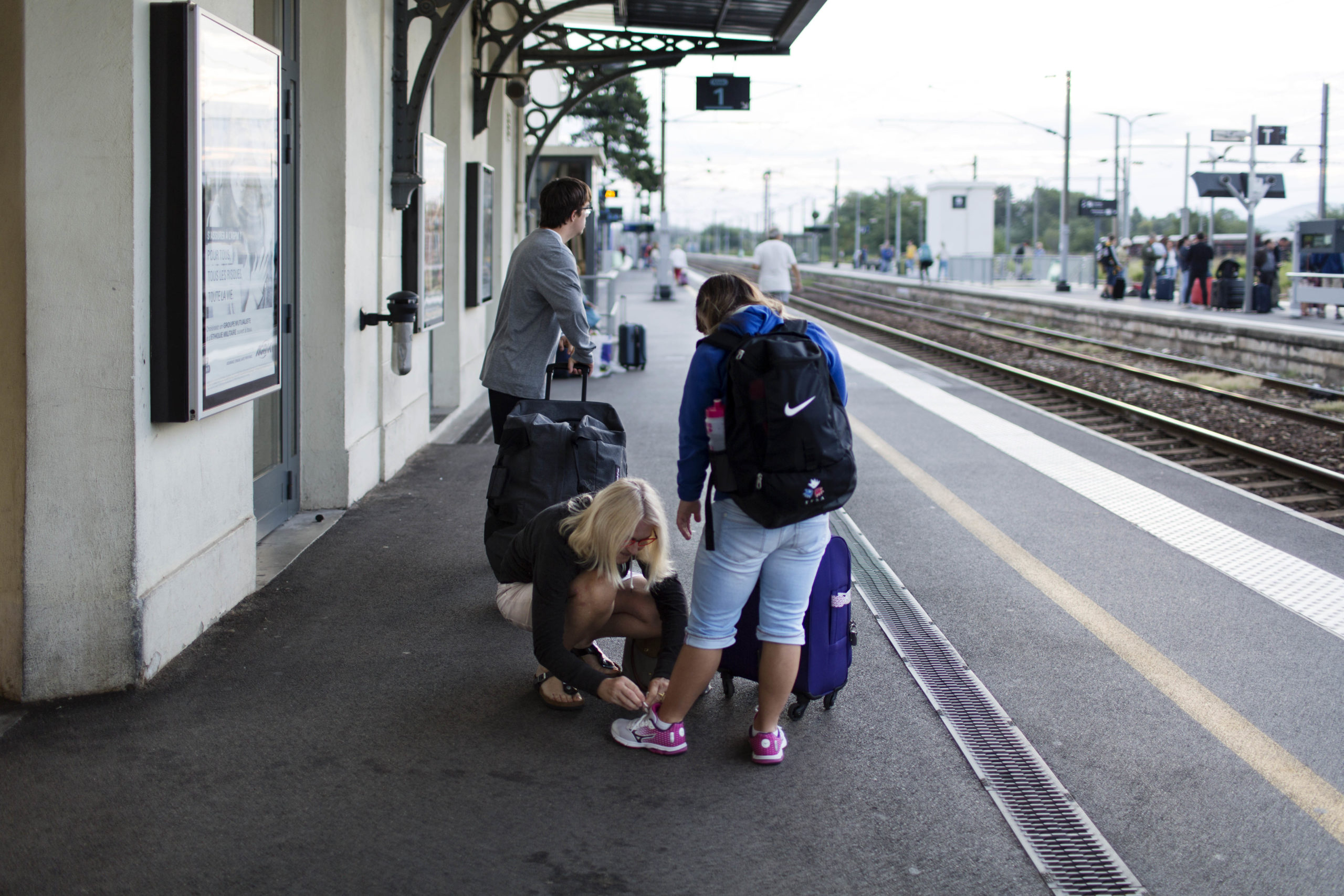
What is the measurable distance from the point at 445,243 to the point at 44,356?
280 inches

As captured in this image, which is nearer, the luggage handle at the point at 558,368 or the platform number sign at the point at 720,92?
the luggage handle at the point at 558,368

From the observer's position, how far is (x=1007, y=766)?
369cm

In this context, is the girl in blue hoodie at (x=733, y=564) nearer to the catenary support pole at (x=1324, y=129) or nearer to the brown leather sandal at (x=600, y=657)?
the brown leather sandal at (x=600, y=657)

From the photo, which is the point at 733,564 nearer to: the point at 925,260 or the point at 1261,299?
the point at 1261,299

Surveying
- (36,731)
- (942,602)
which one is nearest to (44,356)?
(36,731)

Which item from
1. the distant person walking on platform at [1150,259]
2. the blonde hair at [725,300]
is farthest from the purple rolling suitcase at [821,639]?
the distant person walking on platform at [1150,259]

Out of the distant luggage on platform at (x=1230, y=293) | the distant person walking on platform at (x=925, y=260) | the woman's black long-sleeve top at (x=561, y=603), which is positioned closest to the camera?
the woman's black long-sleeve top at (x=561, y=603)

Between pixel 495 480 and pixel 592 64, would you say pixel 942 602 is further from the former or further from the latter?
pixel 592 64

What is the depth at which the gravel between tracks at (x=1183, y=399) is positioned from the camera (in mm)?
10711

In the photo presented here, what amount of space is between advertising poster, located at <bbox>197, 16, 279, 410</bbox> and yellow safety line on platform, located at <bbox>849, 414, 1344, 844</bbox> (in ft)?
11.9

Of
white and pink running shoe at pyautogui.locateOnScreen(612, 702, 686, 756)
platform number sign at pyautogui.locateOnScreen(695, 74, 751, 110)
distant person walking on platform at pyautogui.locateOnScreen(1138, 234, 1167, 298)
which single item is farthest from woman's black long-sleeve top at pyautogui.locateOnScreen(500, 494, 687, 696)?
distant person walking on platform at pyautogui.locateOnScreen(1138, 234, 1167, 298)

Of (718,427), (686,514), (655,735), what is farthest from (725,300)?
(655,735)

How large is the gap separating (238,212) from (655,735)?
255 centimetres

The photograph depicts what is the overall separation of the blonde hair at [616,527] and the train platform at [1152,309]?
52.8 ft
